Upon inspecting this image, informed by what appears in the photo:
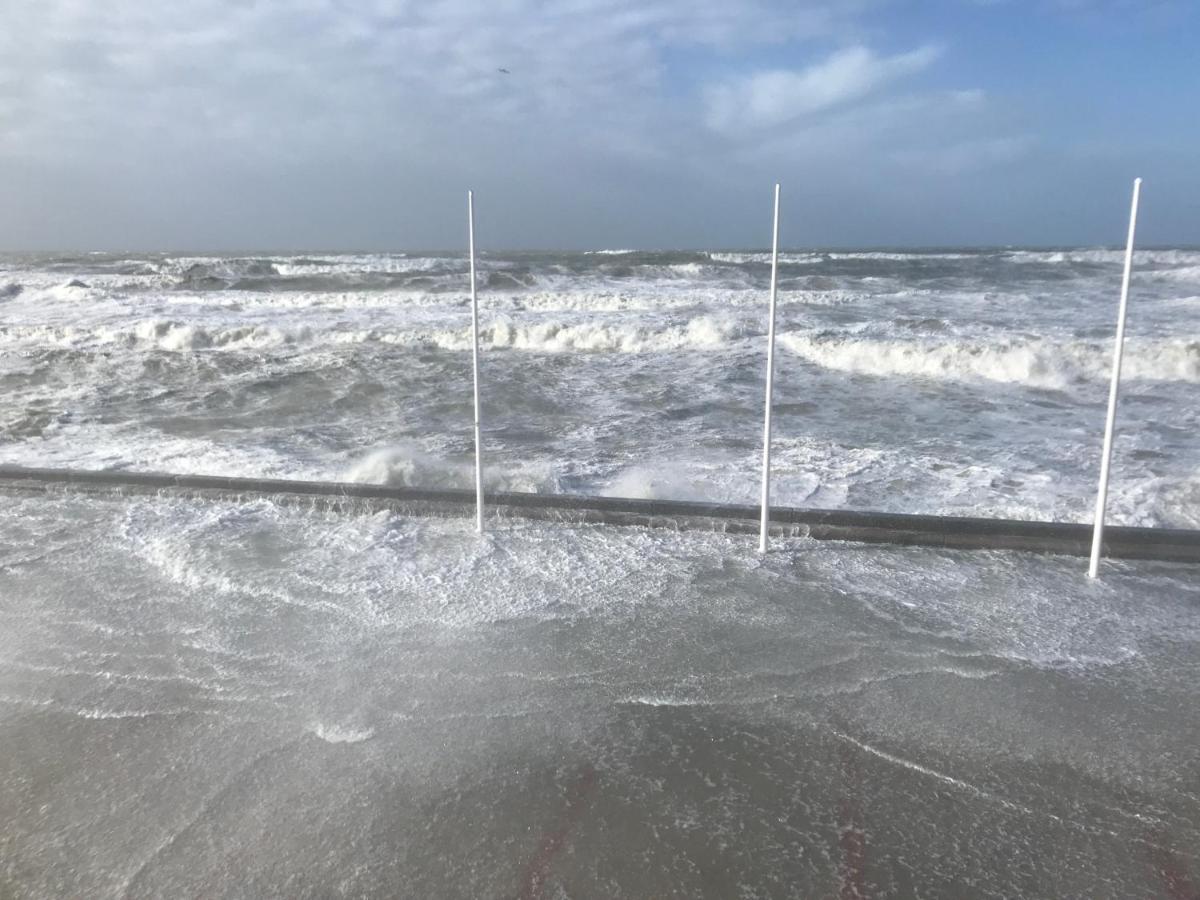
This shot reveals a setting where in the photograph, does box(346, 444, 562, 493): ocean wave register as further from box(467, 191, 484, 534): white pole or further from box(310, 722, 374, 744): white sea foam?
box(310, 722, 374, 744): white sea foam

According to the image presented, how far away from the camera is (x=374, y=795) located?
2305 mm

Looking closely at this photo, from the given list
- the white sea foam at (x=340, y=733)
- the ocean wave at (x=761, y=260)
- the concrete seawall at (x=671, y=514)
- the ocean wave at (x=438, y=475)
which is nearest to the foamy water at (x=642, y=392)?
the ocean wave at (x=438, y=475)

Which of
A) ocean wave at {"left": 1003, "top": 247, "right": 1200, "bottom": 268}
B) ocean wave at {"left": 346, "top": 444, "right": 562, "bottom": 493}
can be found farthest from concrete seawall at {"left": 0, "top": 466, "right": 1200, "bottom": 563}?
ocean wave at {"left": 1003, "top": 247, "right": 1200, "bottom": 268}

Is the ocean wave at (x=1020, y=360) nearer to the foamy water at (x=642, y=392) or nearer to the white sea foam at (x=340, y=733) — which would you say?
the foamy water at (x=642, y=392)

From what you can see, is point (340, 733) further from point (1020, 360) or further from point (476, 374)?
point (1020, 360)

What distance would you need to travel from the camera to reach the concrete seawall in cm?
410

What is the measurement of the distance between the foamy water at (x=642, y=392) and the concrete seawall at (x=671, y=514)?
2.86 ft

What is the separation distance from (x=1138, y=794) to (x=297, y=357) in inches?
543

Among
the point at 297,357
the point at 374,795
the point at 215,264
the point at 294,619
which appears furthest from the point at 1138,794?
the point at 215,264

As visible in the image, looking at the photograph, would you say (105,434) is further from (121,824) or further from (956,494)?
(956,494)

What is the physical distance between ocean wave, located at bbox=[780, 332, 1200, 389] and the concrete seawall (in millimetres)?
7914

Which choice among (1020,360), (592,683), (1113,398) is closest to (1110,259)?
(1020,360)

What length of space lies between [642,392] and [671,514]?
233 inches

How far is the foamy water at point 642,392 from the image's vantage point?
20.0ft
